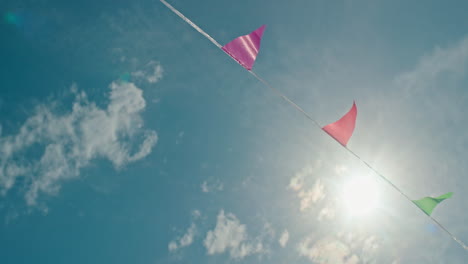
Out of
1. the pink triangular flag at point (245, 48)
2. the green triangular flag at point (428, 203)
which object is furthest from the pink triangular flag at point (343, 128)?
the pink triangular flag at point (245, 48)

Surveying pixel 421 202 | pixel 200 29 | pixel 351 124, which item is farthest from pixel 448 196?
pixel 200 29

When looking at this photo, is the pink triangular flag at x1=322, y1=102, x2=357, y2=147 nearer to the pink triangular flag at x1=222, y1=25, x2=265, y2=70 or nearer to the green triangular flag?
the green triangular flag

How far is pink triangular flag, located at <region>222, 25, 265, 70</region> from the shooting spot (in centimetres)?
812

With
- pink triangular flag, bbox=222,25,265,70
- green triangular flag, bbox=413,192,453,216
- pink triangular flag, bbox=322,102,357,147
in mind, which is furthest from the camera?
green triangular flag, bbox=413,192,453,216

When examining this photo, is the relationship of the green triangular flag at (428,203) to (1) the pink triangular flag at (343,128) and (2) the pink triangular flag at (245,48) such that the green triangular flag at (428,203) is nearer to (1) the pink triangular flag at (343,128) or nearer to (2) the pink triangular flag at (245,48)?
(1) the pink triangular flag at (343,128)

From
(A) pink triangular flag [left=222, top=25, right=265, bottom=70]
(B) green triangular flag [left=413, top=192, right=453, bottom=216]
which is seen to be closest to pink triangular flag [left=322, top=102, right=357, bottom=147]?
(B) green triangular flag [left=413, top=192, right=453, bottom=216]

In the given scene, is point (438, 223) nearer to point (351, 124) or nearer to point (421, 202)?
point (421, 202)

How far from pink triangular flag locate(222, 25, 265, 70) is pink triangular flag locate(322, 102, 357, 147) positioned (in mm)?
2984

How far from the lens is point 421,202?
8.83 m

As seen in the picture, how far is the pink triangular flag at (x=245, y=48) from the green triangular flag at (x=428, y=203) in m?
6.54

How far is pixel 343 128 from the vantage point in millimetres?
8750

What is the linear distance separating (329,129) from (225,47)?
3.87 metres

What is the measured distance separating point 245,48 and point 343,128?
381 cm

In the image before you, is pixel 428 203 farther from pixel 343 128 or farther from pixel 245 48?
pixel 245 48
